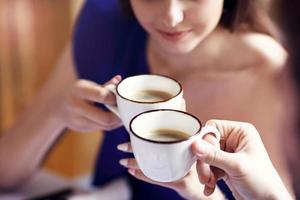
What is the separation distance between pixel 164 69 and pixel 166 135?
0.31m

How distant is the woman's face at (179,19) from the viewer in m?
0.82

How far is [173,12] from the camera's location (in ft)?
2.63

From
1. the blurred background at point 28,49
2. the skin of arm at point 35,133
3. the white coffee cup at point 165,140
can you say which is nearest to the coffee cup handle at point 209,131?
the white coffee cup at point 165,140

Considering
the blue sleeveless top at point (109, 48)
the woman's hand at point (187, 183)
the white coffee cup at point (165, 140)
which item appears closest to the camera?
the white coffee cup at point (165, 140)

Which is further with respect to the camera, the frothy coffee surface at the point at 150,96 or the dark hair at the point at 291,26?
the dark hair at the point at 291,26

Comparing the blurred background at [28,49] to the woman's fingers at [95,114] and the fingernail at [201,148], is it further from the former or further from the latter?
the fingernail at [201,148]

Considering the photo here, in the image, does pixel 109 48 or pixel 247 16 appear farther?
pixel 109 48

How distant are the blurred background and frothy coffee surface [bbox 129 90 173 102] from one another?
671mm

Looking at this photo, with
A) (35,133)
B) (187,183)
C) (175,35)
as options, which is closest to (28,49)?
(35,133)

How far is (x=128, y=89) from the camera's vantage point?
0.76 metres

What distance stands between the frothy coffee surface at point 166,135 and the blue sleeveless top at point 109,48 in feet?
1.01

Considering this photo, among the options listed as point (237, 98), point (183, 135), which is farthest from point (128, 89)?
point (237, 98)

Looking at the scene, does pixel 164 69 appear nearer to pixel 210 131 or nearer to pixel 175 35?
pixel 175 35

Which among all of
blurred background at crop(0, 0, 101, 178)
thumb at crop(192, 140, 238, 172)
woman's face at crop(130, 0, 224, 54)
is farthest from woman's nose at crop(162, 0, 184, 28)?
blurred background at crop(0, 0, 101, 178)
